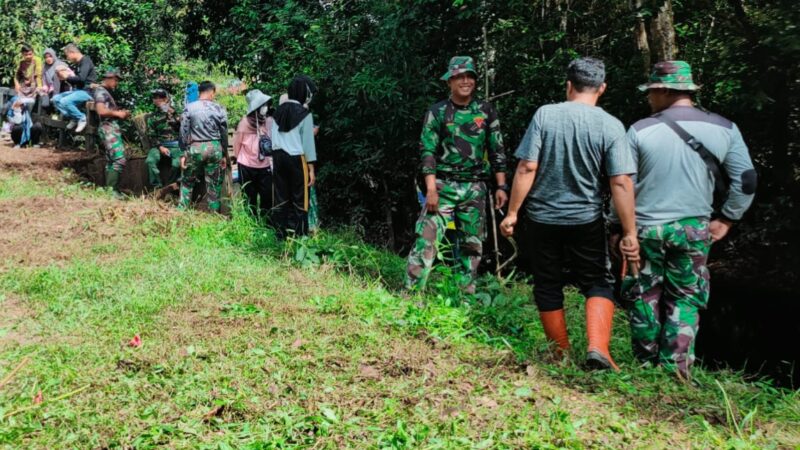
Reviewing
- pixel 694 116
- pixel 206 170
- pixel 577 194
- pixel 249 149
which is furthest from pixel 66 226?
pixel 694 116

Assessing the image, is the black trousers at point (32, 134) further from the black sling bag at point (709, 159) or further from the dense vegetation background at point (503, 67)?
the black sling bag at point (709, 159)

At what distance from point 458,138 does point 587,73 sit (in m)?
1.46

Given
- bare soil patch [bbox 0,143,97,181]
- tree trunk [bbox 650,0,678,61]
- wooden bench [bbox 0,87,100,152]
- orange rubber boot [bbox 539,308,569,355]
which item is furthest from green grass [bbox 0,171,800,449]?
wooden bench [bbox 0,87,100,152]

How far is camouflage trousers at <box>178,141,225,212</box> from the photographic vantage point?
29.4 feet

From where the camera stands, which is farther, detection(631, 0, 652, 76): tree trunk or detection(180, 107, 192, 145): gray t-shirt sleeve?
detection(180, 107, 192, 145): gray t-shirt sleeve

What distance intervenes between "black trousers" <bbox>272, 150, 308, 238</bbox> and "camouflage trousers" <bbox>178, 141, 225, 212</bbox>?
1800mm

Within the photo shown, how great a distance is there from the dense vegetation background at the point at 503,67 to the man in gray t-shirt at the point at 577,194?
271 cm

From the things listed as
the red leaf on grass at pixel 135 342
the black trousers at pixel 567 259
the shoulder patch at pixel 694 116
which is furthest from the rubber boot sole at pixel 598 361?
the red leaf on grass at pixel 135 342

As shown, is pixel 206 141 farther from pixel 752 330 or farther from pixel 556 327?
pixel 752 330

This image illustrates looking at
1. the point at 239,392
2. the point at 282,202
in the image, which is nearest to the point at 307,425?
the point at 239,392

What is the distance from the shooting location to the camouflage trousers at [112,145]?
1022 centimetres

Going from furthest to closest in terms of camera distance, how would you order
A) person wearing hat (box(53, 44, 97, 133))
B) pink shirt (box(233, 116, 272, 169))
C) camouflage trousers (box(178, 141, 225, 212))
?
person wearing hat (box(53, 44, 97, 133)), camouflage trousers (box(178, 141, 225, 212)), pink shirt (box(233, 116, 272, 169))

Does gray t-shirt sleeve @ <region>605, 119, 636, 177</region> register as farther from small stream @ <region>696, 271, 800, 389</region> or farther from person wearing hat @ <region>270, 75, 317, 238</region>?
person wearing hat @ <region>270, 75, 317, 238</region>

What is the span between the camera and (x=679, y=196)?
14.5 feet
